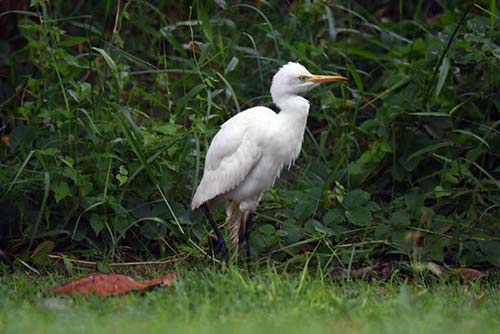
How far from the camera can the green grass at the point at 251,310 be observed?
11.7 ft

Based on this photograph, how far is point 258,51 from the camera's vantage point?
7.32 m

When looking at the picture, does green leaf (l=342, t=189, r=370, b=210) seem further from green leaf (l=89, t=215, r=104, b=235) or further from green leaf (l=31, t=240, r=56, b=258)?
green leaf (l=31, t=240, r=56, b=258)

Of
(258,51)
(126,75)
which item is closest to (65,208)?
(126,75)

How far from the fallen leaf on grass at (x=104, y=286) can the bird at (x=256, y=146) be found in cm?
117

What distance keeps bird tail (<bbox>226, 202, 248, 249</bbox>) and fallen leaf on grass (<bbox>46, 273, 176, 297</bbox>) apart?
4.65 feet

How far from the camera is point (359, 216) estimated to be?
234 inches

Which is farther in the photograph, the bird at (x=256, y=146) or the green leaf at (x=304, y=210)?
the green leaf at (x=304, y=210)

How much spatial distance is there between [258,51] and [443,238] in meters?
2.30

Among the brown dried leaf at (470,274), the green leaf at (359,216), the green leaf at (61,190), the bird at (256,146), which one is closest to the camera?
the brown dried leaf at (470,274)

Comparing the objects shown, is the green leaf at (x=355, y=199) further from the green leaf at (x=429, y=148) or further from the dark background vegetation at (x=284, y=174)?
the green leaf at (x=429, y=148)

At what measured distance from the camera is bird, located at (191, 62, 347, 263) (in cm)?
561

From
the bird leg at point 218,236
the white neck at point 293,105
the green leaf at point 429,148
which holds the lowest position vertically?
the bird leg at point 218,236

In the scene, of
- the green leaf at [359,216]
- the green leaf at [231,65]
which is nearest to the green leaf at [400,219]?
the green leaf at [359,216]

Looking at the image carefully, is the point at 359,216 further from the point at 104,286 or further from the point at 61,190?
the point at 104,286
